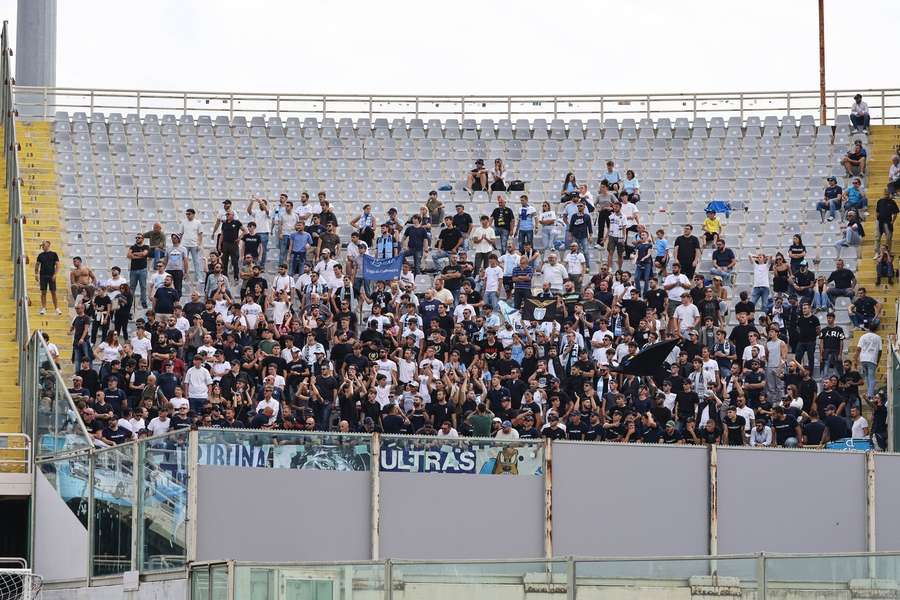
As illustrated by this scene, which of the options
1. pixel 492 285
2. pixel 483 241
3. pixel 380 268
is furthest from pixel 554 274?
pixel 380 268

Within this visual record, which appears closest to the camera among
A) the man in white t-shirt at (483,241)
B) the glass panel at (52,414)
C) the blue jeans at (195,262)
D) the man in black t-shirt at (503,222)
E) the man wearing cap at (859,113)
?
the glass panel at (52,414)

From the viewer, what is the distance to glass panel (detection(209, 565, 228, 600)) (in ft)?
44.7

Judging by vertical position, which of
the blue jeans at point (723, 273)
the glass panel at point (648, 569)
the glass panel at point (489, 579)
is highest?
the blue jeans at point (723, 273)

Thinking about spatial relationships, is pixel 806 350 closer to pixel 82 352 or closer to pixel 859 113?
pixel 859 113

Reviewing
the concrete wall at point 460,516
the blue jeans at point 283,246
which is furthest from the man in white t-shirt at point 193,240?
the concrete wall at point 460,516

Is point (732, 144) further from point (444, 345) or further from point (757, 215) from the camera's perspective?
point (444, 345)

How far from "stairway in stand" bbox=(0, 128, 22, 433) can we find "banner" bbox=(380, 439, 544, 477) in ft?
21.3

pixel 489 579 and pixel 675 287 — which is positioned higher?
pixel 675 287

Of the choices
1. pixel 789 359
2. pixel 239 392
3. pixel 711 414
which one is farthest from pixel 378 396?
pixel 789 359

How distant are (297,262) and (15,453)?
7453 millimetres

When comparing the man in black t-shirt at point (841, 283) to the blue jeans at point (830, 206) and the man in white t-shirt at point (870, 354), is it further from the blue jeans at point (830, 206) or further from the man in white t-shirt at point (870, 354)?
the blue jeans at point (830, 206)

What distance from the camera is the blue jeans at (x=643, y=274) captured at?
86.9 feet

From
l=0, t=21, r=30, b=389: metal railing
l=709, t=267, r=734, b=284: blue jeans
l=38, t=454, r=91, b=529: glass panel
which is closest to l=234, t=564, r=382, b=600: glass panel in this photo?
l=38, t=454, r=91, b=529: glass panel

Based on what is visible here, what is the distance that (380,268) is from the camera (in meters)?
26.6
